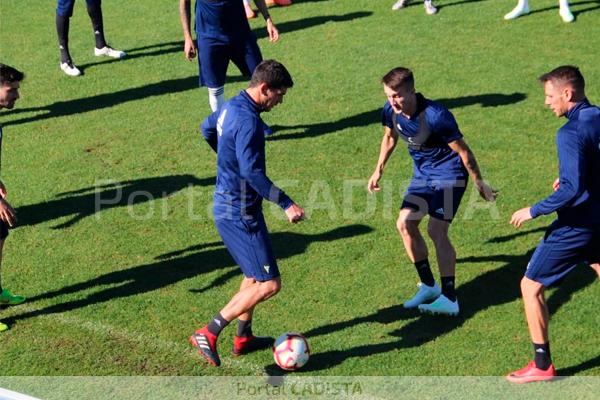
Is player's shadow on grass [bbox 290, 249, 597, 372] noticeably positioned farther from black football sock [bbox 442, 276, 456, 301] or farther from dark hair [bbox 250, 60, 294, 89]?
dark hair [bbox 250, 60, 294, 89]

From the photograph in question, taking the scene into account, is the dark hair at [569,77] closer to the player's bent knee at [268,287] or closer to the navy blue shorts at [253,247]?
the navy blue shorts at [253,247]

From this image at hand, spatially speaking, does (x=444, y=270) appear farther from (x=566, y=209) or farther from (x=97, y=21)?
(x=97, y=21)

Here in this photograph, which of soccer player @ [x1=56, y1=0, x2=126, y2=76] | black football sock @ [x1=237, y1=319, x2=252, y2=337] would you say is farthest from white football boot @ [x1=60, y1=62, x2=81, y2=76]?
black football sock @ [x1=237, y1=319, x2=252, y2=337]

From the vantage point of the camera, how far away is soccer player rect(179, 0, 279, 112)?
37.8ft

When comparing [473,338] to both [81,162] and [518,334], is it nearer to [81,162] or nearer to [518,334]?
Result: [518,334]

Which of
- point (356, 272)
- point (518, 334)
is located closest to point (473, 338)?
point (518, 334)

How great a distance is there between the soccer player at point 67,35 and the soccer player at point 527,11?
21.4 feet

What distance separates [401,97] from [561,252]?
1.88 metres

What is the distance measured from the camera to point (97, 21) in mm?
14953

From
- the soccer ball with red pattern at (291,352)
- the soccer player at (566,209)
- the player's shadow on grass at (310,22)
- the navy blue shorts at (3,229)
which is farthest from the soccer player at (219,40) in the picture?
the soccer player at (566,209)

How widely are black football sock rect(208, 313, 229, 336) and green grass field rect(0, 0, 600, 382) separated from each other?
1.13 feet

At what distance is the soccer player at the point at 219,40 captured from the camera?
1153 cm

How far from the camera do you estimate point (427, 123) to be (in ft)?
26.5

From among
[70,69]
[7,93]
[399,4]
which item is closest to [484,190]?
[7,93]
